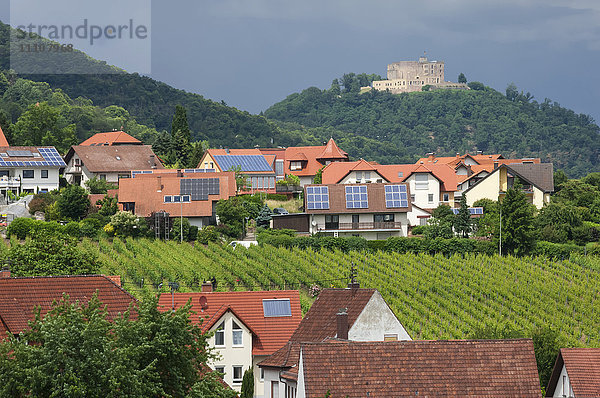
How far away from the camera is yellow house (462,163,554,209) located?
3644 inches

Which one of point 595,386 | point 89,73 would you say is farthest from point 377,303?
point 89,73

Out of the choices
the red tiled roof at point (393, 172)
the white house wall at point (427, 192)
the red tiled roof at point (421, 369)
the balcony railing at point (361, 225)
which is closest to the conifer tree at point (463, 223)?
the balcony railing at point (361, 225)

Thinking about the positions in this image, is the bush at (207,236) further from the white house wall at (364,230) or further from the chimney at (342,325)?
the chimney at (342,325)

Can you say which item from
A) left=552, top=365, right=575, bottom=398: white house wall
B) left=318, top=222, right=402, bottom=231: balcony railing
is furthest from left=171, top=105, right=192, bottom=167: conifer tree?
left=552, top=365, right=575, bottom=398: white house wall

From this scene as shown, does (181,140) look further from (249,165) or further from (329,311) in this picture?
(329,311)

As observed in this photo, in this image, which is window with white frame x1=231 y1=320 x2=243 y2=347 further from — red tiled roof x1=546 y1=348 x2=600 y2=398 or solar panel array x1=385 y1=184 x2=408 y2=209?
solar panel array x1=385 y1=184 x2=408 y2=209

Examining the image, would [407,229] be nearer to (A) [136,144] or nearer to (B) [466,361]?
(A) [136,144]

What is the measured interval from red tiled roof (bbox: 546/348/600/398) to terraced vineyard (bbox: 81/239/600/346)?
17527mm

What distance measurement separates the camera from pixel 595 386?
1331 inches

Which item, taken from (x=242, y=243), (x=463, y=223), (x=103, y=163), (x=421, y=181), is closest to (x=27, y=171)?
(x=103, y=163)

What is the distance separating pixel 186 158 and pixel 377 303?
7009cm

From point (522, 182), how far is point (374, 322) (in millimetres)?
60957

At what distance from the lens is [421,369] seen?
28125 millimetres

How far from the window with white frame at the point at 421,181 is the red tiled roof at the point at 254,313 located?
47853mm
